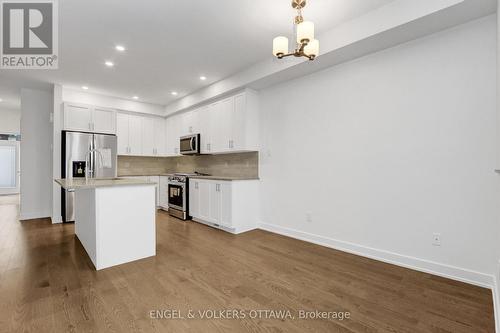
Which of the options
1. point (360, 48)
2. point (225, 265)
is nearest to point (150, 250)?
point (225, 265)

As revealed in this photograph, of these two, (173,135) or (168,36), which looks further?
(173,135)

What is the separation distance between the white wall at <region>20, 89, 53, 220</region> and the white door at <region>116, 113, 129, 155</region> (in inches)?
50.9

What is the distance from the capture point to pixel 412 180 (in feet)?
8.78

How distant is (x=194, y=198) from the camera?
193 inches

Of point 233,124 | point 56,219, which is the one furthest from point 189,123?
point 56,219

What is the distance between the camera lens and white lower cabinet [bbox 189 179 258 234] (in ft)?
13.4

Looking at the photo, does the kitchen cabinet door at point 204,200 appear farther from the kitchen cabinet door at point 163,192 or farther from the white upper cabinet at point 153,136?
the white upper cabinet at point 153,136

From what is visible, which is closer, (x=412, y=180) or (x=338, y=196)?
(x=412, y=180)

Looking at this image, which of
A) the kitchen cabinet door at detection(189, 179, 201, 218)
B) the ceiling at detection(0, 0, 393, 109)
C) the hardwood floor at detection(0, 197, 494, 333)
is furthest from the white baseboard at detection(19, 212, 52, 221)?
the kitchen cabinet door at detection(189, 179, 201, 218)

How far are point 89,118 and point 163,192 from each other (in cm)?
230

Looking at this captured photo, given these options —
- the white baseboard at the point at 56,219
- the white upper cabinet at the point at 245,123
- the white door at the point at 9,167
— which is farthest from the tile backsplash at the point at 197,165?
the white door at the point at 9,167

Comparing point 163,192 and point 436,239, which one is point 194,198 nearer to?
point 163,192

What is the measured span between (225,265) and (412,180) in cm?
231

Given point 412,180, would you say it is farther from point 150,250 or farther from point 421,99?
point 150,250
